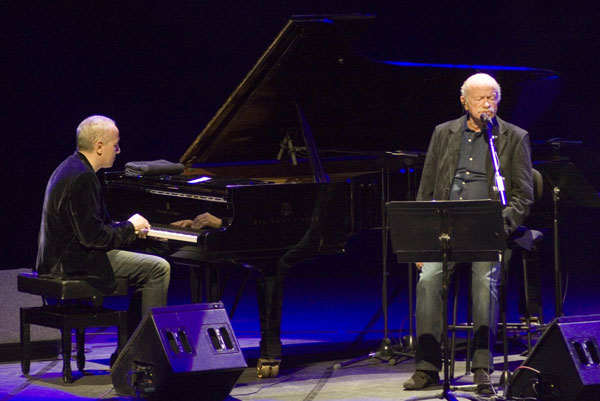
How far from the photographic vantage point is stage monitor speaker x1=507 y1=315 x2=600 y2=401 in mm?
4328

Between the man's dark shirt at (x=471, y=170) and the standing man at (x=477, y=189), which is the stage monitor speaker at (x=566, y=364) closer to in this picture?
the standing man at (x=477, y=189)

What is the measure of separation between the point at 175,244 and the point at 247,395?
92cm

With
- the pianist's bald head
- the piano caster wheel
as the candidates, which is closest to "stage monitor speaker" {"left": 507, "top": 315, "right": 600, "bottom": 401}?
the piano caster wheel

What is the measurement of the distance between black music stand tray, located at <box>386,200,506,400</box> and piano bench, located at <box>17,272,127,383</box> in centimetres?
164

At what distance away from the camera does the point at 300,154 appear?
20.7 feet

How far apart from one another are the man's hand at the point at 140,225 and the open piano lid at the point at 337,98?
0.67 metres

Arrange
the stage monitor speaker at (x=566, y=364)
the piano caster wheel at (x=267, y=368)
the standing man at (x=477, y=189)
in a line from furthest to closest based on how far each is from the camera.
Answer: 1. the piano caster wheel at (x=267, y=368)
2. the standing man at (x=477, y=189)
3. the stage monitor speaker at (x=566, y=364)

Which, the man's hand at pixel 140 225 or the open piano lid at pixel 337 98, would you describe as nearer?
the man's hand at pixel 140 225

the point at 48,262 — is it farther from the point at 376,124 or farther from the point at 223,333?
the point at 376,124

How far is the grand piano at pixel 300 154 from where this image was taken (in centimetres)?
537

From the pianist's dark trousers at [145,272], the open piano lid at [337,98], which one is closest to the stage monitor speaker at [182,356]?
the pianist's dark trousers at [145,272]

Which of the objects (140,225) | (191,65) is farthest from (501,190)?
(191,65)

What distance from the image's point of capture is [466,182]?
515 cm

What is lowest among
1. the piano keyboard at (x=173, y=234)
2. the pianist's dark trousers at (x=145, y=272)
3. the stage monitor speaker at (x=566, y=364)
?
the stage monitor speaker at (x=566, y=364)
